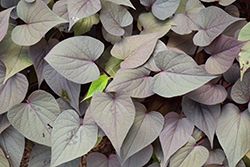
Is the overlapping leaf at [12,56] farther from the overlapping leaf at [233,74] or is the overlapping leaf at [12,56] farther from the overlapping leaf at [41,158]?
the overlapping leaf at [233,74]

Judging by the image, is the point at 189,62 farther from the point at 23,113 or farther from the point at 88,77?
the point at 23,113

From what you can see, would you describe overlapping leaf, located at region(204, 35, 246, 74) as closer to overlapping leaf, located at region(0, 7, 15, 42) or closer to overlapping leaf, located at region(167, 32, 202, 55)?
overlapping leaf, located at region(167, 32, 202, 55)

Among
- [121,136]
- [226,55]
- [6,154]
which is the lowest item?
[6,154]

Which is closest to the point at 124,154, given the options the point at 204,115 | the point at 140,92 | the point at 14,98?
the point at 140,92

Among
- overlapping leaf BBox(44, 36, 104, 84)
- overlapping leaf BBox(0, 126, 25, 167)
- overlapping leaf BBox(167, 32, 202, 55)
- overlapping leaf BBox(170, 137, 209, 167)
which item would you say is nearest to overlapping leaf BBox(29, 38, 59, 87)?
overlapping leaf BBox(44, 36, 104, 84)

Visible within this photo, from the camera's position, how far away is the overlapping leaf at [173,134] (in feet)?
2.36

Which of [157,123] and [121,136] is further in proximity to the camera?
[157,123]

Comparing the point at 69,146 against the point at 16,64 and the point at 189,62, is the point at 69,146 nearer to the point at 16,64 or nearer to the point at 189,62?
the point at 16,64

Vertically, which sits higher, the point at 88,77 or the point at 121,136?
the point at 88,77

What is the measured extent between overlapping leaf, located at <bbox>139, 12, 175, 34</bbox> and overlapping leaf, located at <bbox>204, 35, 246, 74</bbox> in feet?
0.63

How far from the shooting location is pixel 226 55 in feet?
2.16

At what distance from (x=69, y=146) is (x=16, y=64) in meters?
0.34

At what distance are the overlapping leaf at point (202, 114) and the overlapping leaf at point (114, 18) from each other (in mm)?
353

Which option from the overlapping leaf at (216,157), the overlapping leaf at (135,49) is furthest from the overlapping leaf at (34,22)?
the overlapping leaf at (216,157)
